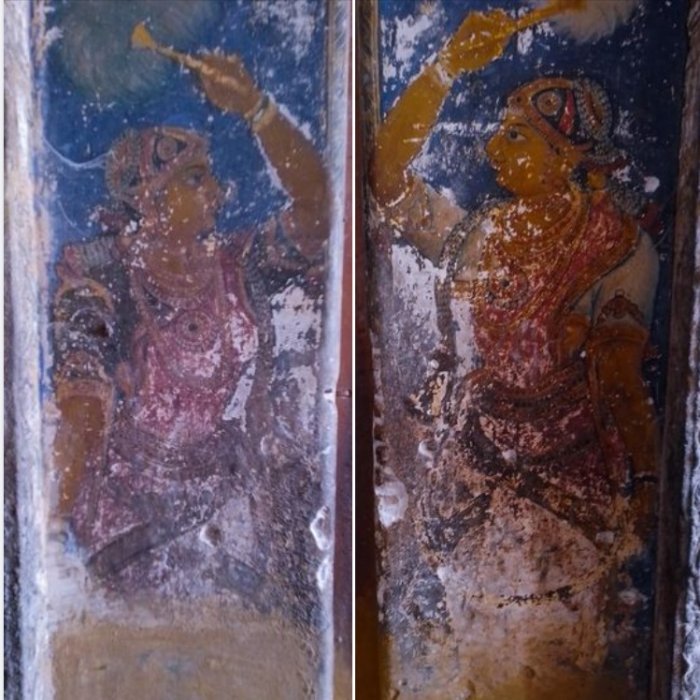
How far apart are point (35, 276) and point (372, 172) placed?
2.13ft

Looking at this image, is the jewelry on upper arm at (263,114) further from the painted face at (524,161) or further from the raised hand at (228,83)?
the painted face at (524,161)

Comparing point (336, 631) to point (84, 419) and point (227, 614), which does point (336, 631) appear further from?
point (84, 419)

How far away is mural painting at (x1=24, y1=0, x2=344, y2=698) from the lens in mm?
1255

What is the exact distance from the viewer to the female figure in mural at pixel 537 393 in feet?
4.00

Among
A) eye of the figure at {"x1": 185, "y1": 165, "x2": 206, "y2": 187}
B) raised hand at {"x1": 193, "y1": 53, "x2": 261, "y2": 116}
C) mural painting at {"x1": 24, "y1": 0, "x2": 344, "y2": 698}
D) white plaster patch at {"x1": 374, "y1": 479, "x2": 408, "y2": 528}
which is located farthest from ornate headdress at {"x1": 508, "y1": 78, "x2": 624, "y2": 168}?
white plaster patch at {"x1": 374, "y1": 479, "x2": 408, "y2": 528}

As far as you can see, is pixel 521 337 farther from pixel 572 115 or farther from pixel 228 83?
pixel 228 83

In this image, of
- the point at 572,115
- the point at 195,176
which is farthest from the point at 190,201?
the point at 572,115

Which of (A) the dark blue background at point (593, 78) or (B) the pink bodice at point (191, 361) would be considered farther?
(B) the pink bodice at point (191, 361)

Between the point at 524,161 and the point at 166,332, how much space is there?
719 mm

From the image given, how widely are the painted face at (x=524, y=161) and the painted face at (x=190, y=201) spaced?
1.66 feet

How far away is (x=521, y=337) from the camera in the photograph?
1.26 meters

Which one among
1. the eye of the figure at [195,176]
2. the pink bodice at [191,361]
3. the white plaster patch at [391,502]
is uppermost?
the eye of the figure at [195,176]

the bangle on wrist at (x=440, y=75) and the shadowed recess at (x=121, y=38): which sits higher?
the shadowed recess at (x=121, y=38)

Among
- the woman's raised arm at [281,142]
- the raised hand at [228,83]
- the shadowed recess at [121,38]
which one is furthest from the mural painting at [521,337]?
the shadowed recess at [121,38]
